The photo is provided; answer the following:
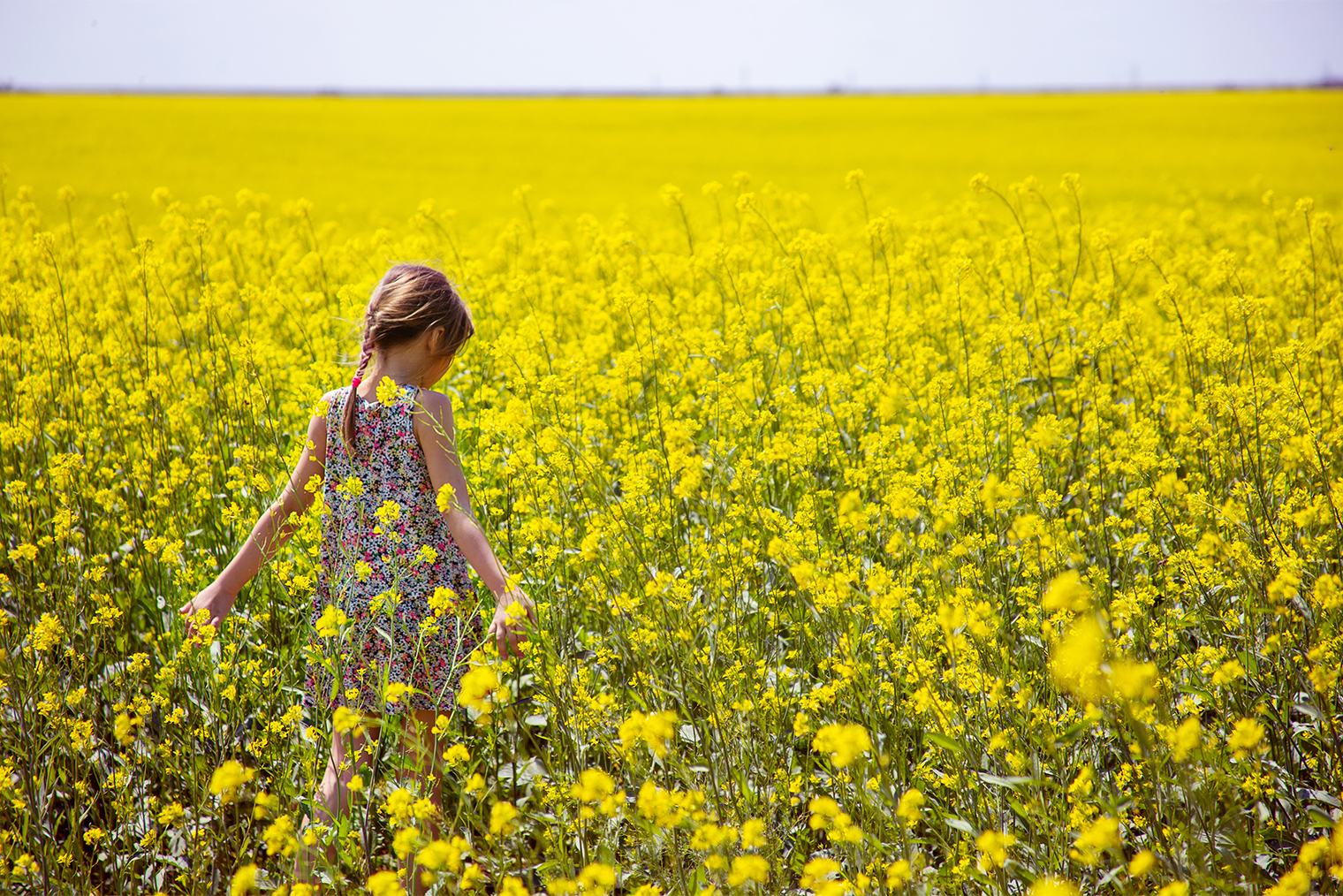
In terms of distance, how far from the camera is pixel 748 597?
2.55m

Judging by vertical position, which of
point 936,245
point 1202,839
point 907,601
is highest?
point 936,245

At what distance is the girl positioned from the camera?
2.21 metres

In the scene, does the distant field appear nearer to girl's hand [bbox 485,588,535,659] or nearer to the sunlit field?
the sunlit field

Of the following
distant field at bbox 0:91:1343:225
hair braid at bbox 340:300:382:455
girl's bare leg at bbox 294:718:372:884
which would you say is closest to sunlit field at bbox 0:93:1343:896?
girl's bare leg at bbox 294:718:372:884

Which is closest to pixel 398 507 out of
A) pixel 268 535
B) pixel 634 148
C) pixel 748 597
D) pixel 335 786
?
pixel 268 535

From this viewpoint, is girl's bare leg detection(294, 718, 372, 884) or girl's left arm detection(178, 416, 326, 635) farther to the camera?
girl's left arm detection(178, 416, 326, 635)

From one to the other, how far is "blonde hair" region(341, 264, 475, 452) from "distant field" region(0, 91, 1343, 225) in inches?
377

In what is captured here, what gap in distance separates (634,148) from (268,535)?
57.5 ft

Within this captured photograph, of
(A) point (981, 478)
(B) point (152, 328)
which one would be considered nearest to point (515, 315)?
(B) point (152, 328)

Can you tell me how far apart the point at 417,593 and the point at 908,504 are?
53.1 inches

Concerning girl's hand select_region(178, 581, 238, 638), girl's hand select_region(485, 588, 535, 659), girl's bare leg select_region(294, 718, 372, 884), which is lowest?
girl's bare leg select_region(294, 718, 372, 884)

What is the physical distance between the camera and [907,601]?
189 centimetres

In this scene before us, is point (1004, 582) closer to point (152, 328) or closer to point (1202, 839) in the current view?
point (1202, 839)

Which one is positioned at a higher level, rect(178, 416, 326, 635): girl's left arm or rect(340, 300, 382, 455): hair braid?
rect(340, 300, 382, 455): hair braid
